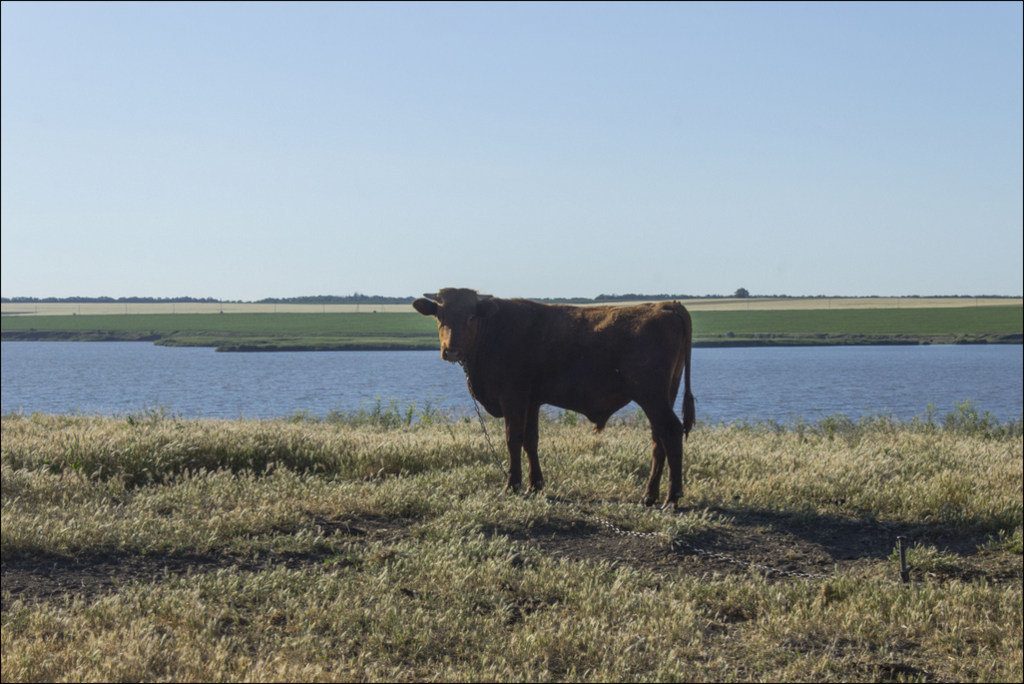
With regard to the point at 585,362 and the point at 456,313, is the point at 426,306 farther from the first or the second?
the point at 585,362

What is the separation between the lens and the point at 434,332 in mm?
126312

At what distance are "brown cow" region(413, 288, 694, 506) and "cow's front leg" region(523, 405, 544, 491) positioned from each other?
27mm

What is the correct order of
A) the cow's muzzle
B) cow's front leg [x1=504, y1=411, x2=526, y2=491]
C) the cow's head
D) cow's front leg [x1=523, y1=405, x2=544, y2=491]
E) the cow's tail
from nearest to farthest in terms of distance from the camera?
1. the cow's muzzle
2. the cow's head
3. the cow's tail
4. cow's front leg [x1=504, y1=411, x2=526, y2=491]
5. cow's front leg [x1=523, y1=405, x2=544, y2=491]

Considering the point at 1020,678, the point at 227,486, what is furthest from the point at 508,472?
Answer: the point at 1020,678

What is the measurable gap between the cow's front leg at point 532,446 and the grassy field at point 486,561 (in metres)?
0.20

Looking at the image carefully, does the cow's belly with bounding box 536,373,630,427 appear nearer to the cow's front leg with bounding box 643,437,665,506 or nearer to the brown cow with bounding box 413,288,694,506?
the brown cow with bounding box 413,288,694,506

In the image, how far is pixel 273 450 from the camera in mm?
12938

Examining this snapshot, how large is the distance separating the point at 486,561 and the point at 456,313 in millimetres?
2690

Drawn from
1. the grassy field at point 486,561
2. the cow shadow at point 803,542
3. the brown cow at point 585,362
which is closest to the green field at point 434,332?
the grassy field at point 486,561

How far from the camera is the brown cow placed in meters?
9.98

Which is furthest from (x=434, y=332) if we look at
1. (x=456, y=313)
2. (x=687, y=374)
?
(x=456, y=313)

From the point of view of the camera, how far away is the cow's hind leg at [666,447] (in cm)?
1004

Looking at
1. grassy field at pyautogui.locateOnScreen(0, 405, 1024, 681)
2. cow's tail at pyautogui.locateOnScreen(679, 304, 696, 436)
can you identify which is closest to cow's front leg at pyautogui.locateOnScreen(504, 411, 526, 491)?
grassy field at pyautogui.locateOnScreen(0, 405, 1024, 681)

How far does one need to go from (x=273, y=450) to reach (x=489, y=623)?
716cm
